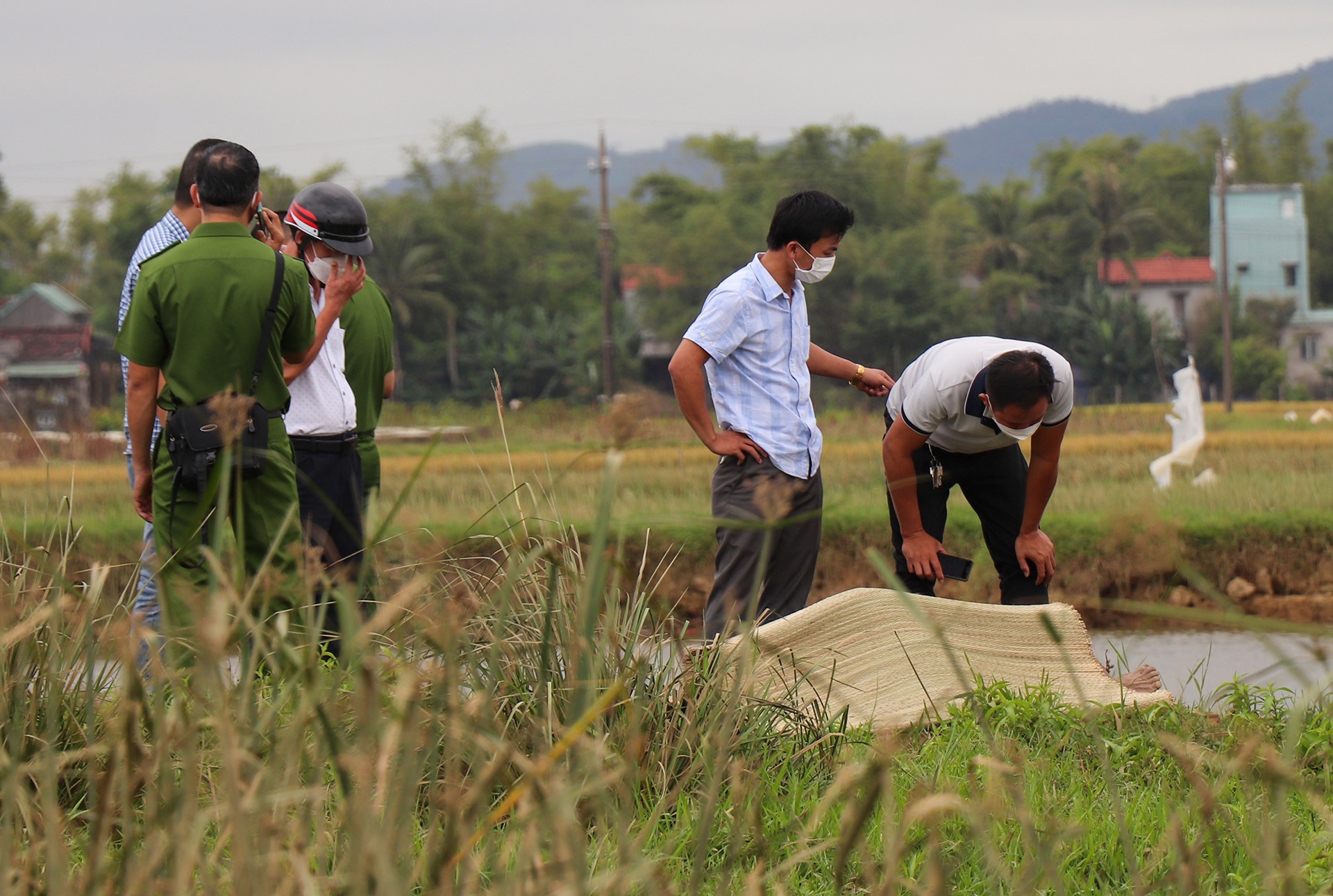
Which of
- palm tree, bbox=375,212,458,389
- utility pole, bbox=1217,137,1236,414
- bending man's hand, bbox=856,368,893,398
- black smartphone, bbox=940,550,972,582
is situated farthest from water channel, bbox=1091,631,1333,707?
palm tree, bbox=375,212,458,389

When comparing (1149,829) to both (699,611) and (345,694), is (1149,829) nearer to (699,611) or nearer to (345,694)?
(345,694)

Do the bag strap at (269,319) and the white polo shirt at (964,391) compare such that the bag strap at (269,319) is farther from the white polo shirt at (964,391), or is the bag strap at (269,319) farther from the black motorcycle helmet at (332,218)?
the white polo shirt at (964,391)

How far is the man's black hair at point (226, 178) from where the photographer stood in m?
3.36

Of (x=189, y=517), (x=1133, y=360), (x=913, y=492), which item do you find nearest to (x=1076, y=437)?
(x=913, y=492)

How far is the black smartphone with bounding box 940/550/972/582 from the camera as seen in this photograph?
13.5ft

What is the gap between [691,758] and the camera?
2.61 meters

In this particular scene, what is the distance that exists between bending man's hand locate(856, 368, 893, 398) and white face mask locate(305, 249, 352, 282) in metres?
1.70

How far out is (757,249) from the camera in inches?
2135

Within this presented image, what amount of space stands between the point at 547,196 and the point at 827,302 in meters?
19.7

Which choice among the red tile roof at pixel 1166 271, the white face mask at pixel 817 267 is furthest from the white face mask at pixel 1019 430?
the red tile roof at pixel 1166 271

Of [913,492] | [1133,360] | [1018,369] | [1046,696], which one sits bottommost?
[1133,360]

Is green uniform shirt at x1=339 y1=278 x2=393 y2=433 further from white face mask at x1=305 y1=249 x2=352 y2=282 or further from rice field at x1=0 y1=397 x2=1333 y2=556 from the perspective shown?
rice field at x1=0 y1=397 x2=1333 y2=556

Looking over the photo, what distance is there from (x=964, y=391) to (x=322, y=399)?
76.6 inches

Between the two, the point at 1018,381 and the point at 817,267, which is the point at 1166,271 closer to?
the point at 817,267
